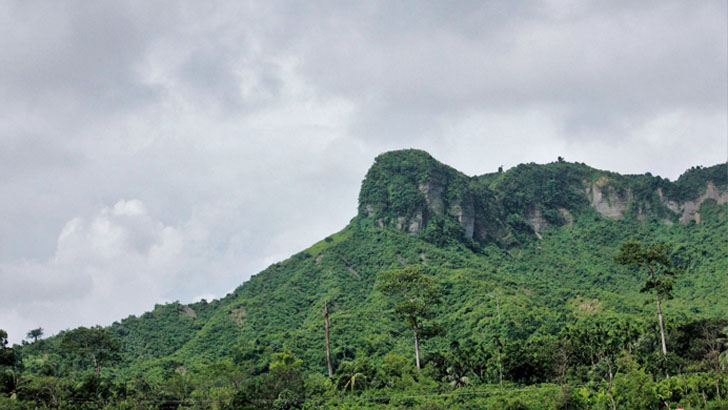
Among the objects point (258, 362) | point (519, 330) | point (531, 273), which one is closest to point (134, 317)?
point (258, 362)

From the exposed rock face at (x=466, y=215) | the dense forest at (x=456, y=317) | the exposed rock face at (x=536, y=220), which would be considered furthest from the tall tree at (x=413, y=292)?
the exposed rock face at (x=536, y=220)

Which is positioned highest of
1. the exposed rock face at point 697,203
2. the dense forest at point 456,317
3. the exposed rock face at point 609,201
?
the exposed rock face at point 609,201

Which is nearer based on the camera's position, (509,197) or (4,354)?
(4,354)

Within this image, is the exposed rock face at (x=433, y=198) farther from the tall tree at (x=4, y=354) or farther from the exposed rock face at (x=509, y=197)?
the tall tree at (x=4, y=354)

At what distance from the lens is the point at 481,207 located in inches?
5871

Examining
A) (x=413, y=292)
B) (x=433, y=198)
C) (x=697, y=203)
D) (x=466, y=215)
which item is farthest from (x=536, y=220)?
(x=413, y=292)

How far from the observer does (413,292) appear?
72.3 m

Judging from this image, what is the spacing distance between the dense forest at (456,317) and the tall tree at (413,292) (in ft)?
0.68

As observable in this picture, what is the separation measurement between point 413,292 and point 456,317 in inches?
987

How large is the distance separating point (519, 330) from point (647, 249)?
26599 millimetres

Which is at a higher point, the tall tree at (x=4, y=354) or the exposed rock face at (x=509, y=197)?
the exposed rock face at (x=509, y=197)

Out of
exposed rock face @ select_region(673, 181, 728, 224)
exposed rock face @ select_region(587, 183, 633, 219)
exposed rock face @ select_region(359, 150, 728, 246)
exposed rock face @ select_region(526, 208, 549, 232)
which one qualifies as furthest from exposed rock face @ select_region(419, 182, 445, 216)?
exposed rock face @ select_region(673, 181, 728, 224)

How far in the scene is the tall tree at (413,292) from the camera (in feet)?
227

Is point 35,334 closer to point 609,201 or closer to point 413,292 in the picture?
point 413,292
